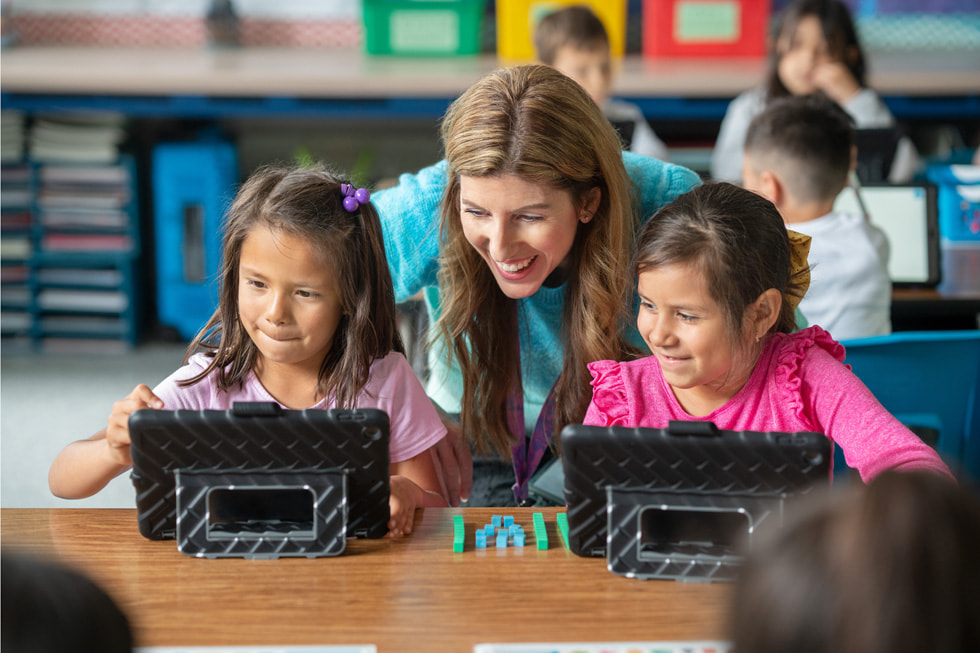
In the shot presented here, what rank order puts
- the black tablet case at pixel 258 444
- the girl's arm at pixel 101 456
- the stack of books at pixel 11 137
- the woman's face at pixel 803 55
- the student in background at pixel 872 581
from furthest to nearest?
the stack of books at pixel 11 137
the woman's face at pixel 803 55
the girl's arm at pixel 101 456
the black tablet case at pixel 258 444
the student in background at pixel 872 581

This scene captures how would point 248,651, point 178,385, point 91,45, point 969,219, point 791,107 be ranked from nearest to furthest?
point 248,651, point 178,385, point 791,107, point 969,219, point 91,45

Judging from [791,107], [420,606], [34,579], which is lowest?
[420,606]

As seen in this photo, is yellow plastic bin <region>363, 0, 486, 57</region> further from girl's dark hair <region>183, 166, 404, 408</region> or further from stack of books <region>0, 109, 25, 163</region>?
girl's dark hair <region>183, 166, 404, 408</region>

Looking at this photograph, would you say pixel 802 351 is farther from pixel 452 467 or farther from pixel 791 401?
pixel 452 467

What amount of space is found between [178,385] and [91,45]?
140 inches

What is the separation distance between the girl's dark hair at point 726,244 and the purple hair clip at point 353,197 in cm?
38

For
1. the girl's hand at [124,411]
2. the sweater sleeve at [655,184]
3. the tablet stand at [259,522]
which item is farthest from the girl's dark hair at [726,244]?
the girl's hand at [124,411]

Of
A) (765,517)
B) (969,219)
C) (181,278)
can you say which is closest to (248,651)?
(765,517)

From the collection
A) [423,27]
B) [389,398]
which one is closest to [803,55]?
[423,27]

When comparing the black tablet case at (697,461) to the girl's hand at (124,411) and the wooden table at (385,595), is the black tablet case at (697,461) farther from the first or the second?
the girl's hand at (124,411)

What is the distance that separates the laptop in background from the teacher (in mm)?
928

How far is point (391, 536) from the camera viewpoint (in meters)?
1.16

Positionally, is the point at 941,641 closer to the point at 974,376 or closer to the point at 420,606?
the point at 420,606

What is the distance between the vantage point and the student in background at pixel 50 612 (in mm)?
569
